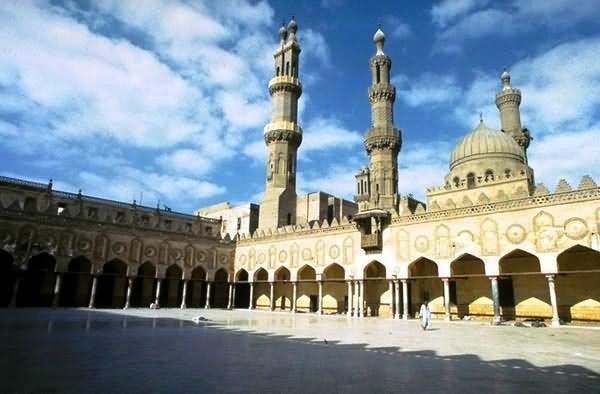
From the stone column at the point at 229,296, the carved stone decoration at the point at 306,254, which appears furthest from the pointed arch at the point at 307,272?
the stone column at the point at 229,296

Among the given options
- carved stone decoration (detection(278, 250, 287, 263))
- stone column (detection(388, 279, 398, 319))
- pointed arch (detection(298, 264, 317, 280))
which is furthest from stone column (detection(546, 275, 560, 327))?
carved stone decoration (detection(278, 250, 287, 263))

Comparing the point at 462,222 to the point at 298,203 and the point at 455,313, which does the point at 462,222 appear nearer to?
the point at 455,313

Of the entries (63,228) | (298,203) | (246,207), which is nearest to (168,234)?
(63,228)

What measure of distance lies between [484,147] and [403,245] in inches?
565

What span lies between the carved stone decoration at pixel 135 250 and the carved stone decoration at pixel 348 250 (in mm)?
16326

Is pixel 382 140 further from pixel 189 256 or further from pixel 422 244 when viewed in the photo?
pixel 189 256

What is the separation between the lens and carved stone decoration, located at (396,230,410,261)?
2681 cm

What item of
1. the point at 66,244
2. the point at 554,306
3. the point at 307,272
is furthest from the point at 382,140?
the point at 66,244

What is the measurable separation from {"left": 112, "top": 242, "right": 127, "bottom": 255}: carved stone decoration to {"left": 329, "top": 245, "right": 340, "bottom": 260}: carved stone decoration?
16.1 metres

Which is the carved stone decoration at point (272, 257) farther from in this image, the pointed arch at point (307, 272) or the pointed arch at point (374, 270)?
the pointed arch at point (374, 270)

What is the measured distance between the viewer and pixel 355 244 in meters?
30.1

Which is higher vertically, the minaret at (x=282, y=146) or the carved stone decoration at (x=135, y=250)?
the minaret at (x=282, y=146)

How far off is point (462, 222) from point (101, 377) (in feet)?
72.8

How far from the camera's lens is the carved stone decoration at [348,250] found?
3019 cm
